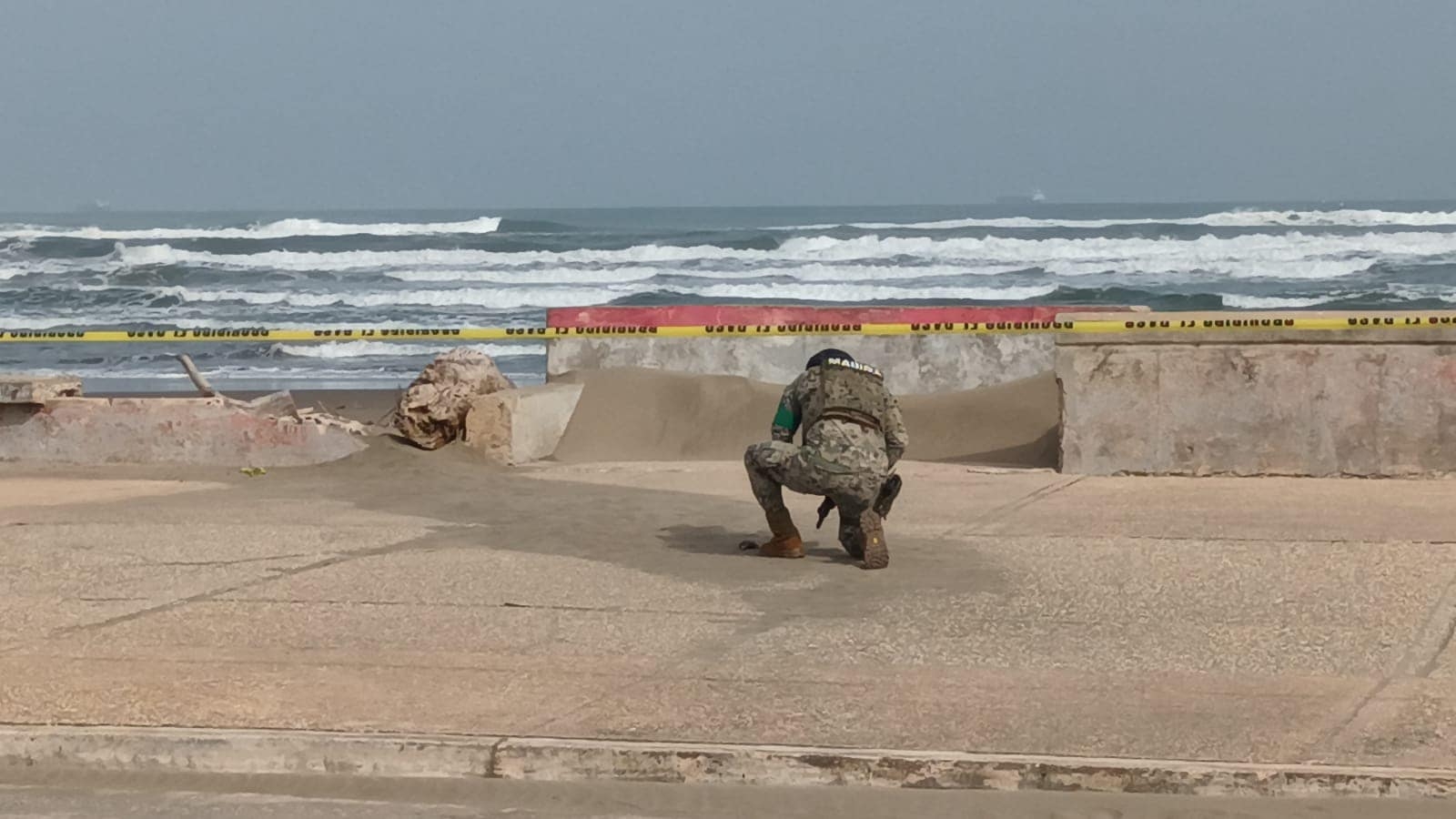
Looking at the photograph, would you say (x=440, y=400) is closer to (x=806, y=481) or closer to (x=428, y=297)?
(x=806, y=481)

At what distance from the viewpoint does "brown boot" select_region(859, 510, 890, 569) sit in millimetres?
8266

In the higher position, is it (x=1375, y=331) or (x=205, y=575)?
(x=1375, y=331)

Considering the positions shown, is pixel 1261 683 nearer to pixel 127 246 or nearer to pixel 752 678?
pixel 752 678

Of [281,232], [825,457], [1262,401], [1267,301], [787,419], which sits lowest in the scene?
[1267,301]

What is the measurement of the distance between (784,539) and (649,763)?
343cm

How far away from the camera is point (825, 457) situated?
26.9 feet

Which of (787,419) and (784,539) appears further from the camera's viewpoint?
(784,539)

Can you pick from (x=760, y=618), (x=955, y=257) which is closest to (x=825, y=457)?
(x=760, y=618)

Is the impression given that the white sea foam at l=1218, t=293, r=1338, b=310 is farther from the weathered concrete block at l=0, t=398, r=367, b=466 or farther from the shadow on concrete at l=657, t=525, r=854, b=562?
the shadow on concrete at l=657, t=525, r=854, b=562

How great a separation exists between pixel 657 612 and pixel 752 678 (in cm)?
125

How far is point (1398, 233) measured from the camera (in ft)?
181

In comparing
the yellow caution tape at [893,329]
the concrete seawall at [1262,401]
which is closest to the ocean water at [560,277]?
the yellow caution tape at [893,329]

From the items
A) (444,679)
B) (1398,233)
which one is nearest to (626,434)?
(444,679)

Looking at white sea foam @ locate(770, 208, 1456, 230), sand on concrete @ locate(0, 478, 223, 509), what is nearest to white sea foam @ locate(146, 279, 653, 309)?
sand on concrete @ locate(0, 478, 223, 509)
